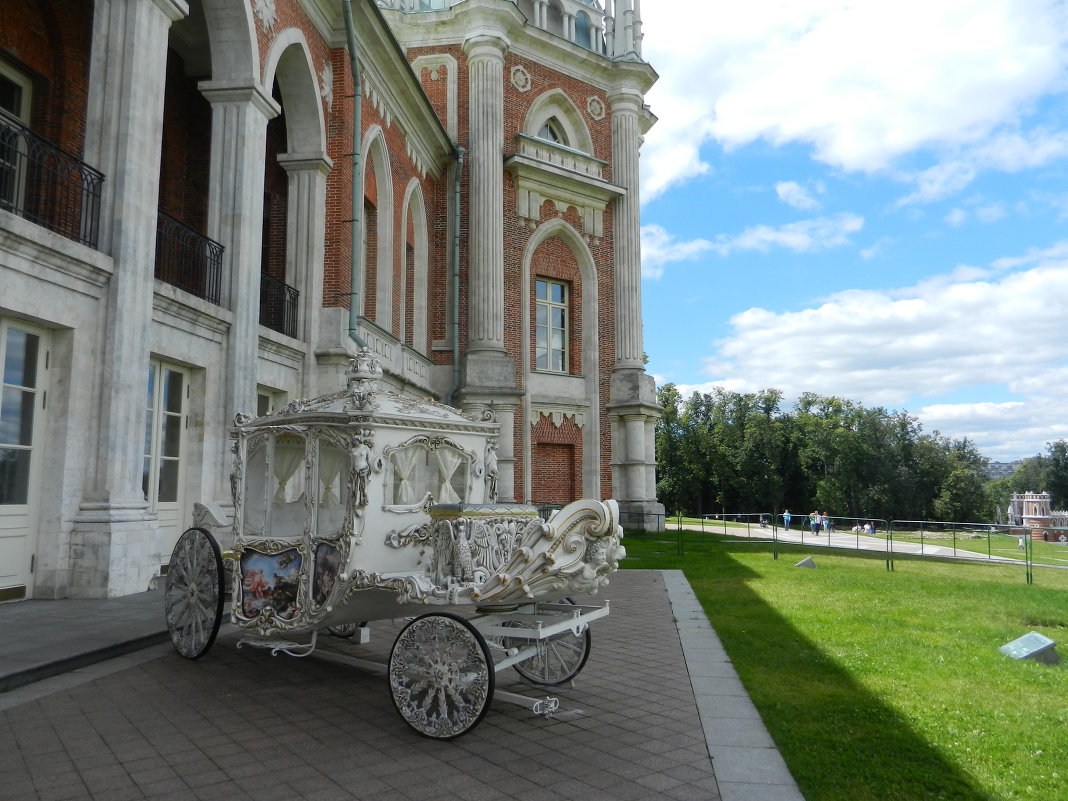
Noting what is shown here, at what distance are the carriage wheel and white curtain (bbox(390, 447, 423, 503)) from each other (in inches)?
50.2

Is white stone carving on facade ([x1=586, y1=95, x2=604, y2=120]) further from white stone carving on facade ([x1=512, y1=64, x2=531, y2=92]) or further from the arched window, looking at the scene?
the arched window

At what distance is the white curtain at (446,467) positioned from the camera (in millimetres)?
6352

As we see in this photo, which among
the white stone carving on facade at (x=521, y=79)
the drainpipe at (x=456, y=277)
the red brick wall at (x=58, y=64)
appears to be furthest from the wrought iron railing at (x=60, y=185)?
the white stone carving on facade at (x=521, y=79)

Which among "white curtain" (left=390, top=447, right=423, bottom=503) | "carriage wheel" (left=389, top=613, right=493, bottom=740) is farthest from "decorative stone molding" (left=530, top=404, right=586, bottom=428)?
"carriage wheel" (left=389, top=613, right=493, bottom=740)

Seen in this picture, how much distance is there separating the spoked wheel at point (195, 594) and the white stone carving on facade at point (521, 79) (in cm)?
2044

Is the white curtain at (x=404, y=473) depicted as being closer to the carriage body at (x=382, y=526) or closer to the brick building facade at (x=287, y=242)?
the carriage body at (x=382, y=526)

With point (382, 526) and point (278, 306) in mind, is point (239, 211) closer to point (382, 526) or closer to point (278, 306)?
point (278, 306)

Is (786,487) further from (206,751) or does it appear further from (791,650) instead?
(206,751)

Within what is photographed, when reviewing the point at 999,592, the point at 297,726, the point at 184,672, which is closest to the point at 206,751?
the point at 297,726

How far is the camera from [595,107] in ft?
83.9

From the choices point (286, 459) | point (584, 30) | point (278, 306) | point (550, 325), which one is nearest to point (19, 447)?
point (286, 459)

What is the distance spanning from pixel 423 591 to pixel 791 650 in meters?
3.89

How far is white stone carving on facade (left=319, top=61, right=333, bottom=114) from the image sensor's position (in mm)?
14477

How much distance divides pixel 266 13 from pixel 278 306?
15.1ft
